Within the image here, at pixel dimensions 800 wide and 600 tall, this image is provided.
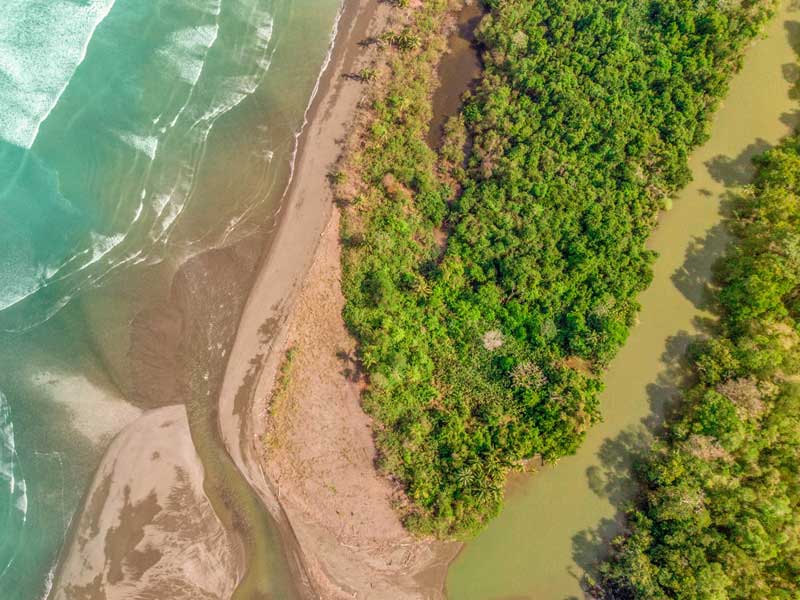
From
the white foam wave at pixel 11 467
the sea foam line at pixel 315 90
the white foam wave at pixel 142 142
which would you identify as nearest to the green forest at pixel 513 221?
the sea foam line at pixel 315 90

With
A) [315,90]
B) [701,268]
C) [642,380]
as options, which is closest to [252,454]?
[315,90]

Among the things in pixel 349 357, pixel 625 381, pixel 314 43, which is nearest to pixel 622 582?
pixel 625 381

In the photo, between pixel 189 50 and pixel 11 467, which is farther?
pixel 189 50

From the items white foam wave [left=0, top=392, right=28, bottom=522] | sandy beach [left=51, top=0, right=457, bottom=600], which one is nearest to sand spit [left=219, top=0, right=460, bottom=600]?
sandy beach [left=51, top=0, right=457, bottom=600]

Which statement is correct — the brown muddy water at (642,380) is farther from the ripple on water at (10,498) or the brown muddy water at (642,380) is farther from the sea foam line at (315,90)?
the ripple on water at (10,498)

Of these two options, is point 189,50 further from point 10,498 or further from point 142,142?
point 10,498

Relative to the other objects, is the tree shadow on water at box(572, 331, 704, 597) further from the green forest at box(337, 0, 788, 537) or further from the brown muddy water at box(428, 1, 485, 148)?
the brown muddy water at box(428, 1, 485, 148)

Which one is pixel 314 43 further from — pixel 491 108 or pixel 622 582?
pixel 622 582
